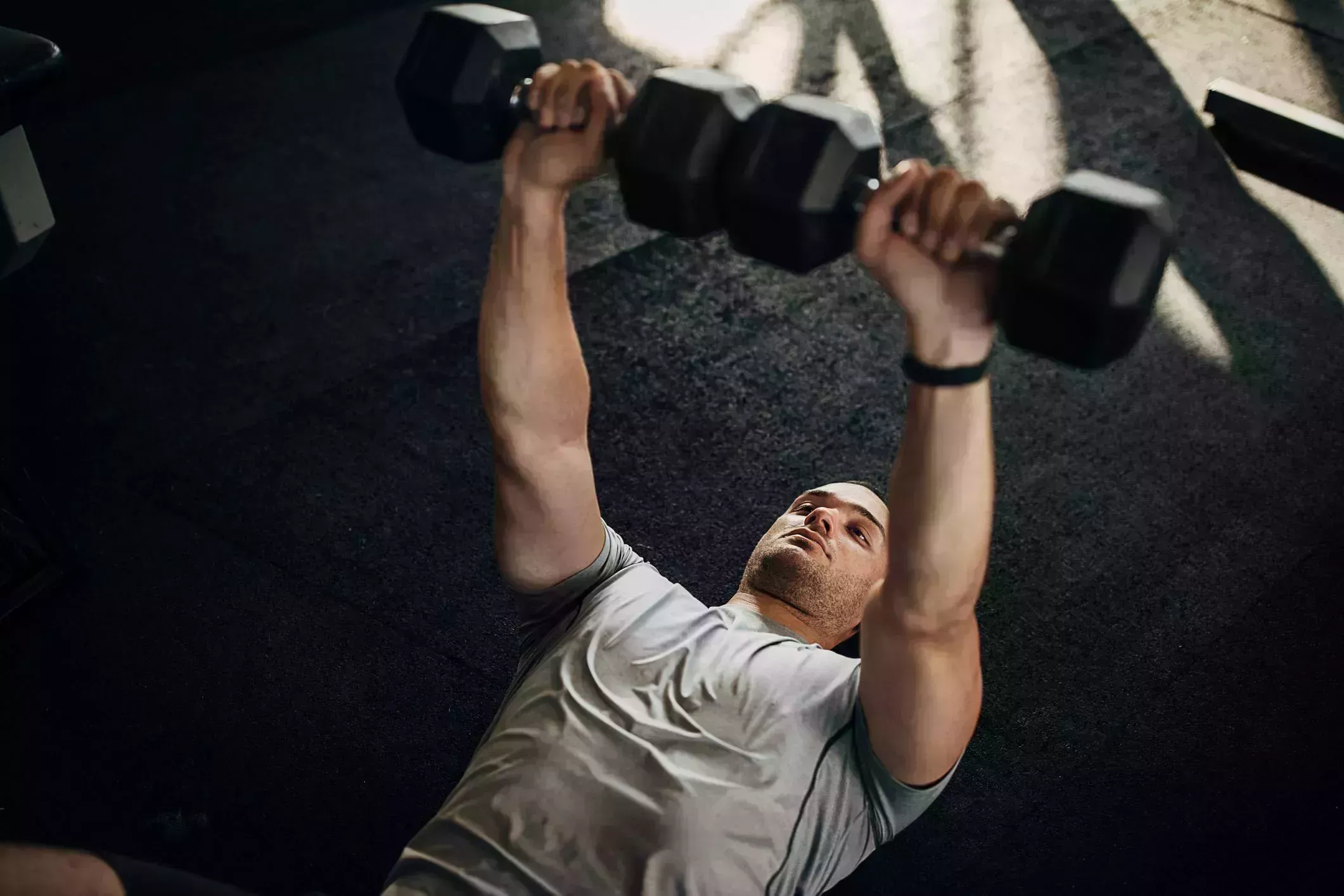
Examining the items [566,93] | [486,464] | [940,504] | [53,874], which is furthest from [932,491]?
[486,464]

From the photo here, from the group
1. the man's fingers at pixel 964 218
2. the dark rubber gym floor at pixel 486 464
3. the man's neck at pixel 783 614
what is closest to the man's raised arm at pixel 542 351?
the man's neck at pixel 783 614

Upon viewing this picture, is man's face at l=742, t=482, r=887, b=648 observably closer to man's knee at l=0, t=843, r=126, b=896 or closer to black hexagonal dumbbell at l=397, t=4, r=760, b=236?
black hexagonal dumbbell at l=397, t=4, r=760, b=236

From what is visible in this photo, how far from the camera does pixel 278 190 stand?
3.21 meters

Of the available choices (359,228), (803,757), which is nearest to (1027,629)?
(803,757)

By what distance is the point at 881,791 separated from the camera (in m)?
1.43

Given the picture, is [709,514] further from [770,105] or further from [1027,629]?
[770,105]

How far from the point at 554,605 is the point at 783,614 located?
1.13ft

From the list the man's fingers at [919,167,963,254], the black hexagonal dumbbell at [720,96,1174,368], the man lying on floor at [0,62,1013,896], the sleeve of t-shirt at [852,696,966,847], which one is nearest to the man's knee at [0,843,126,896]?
the man lying on floor at [0,62,1013,896]

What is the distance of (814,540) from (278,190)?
1977mm

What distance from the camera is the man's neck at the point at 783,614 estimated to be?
1.78 meters

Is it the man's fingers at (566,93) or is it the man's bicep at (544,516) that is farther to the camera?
the man's bicep at (544,516)

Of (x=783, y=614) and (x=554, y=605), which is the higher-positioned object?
(x=554, y=605)

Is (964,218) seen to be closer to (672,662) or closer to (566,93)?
(566,93)

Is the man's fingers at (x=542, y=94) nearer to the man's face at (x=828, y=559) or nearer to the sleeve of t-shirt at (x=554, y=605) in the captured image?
the sleeve of t-shirt at (x=554, y=605)
